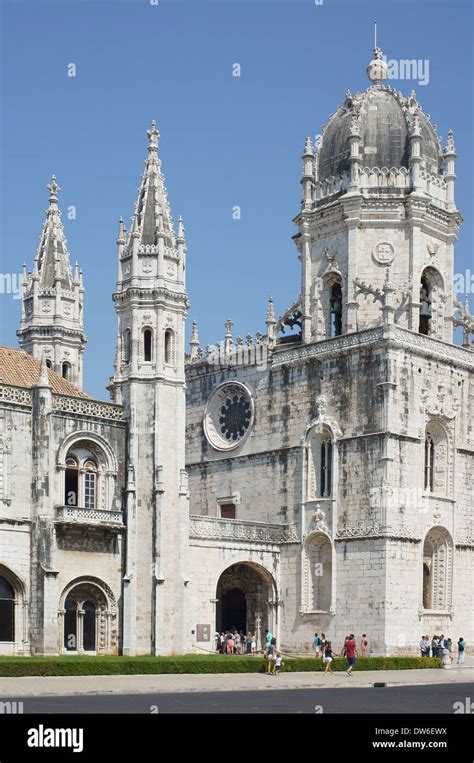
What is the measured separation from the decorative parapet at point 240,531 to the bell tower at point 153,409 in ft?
7.62

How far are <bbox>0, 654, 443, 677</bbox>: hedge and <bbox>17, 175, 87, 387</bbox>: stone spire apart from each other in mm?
17673

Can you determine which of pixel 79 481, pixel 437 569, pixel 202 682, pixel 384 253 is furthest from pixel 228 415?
pixel 202 682

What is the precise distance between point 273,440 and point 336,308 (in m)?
6.86

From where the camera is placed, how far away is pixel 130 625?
47.1m

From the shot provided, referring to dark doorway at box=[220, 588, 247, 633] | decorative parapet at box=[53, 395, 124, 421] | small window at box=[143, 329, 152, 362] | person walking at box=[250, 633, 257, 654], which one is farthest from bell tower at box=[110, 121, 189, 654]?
dark doorway at box=[220, 588, 247, 633]

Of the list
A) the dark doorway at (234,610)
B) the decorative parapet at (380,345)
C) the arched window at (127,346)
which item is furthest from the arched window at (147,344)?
the dark doorway at (234,610)

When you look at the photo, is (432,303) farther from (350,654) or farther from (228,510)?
(350,654)

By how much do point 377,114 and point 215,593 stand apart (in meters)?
23.4

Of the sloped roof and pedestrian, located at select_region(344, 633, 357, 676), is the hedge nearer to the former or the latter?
pedestrian, located at select_region(344, 633, 357, 676)

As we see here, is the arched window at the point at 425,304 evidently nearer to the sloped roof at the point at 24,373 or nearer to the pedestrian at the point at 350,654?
the sloped roof at the point at 24,373

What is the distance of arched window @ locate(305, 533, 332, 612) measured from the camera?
5453 cm
